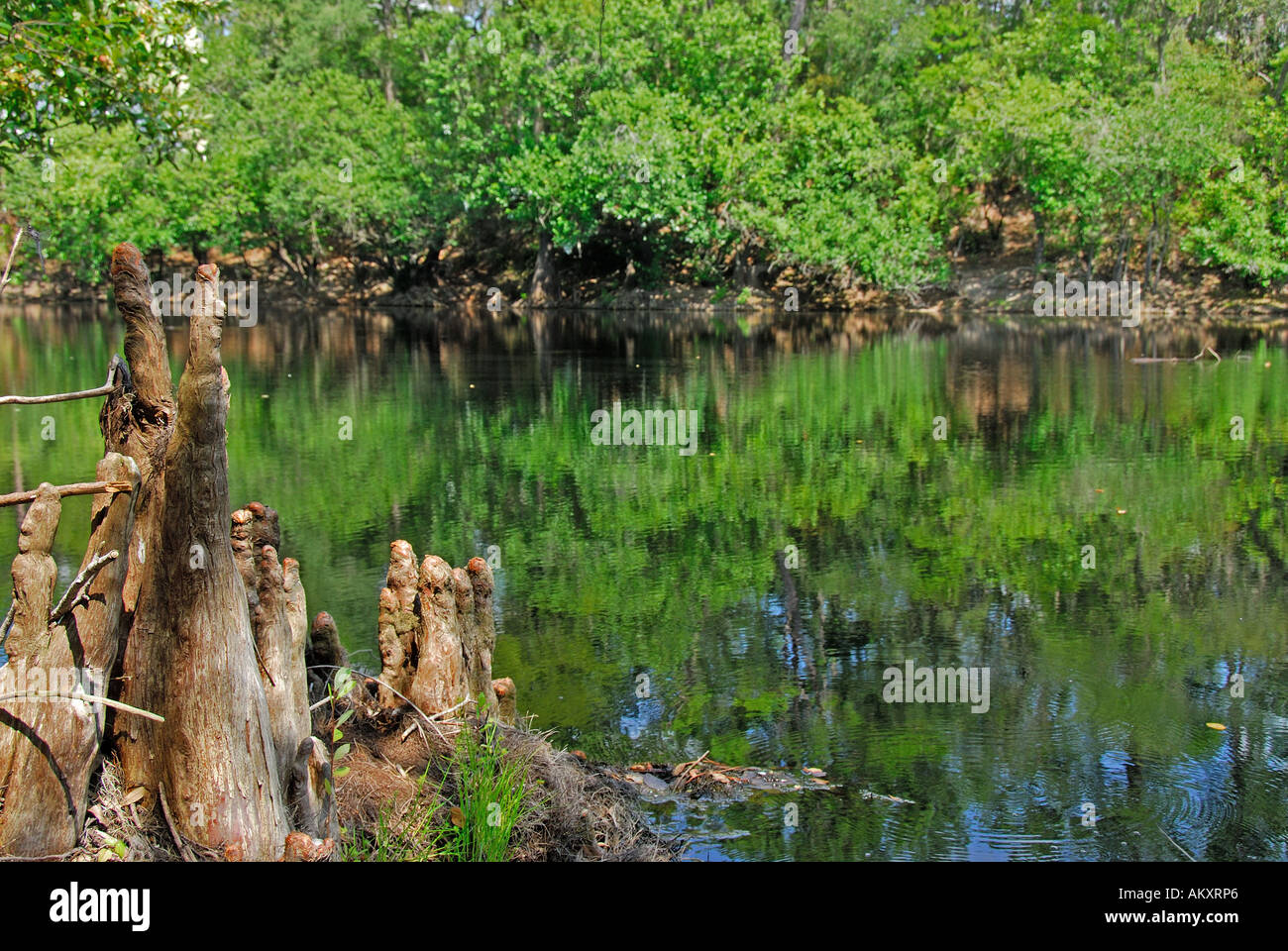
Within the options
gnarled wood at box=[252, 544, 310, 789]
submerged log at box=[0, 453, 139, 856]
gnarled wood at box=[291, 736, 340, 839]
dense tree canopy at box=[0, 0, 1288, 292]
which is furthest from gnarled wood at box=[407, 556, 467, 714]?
dense tree canopy at box=[0, 0, 1288, 292]

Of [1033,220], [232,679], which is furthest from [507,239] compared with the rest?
A: [232,679]

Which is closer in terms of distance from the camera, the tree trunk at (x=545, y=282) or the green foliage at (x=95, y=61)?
the green foliage at (x=95, y=61)

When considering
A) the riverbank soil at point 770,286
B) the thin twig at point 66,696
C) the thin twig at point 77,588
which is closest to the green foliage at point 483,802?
the thin twig at point 66,696

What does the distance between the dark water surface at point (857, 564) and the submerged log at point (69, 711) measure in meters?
2.76

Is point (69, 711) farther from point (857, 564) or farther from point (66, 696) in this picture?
point (857, 564)

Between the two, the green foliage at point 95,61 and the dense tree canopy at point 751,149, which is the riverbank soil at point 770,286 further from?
the green foliage at point 95,61

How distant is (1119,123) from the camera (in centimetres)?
3728

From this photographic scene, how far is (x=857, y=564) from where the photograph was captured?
10578mm

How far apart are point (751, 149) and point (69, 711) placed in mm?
38093

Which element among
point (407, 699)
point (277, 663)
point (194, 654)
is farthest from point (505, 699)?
point (194, 654)

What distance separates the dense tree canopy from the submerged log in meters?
32.5

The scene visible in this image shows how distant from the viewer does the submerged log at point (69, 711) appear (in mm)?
3889

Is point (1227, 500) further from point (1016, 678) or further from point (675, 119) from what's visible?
point (675, 119)

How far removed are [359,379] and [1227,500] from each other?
15.4 meters
